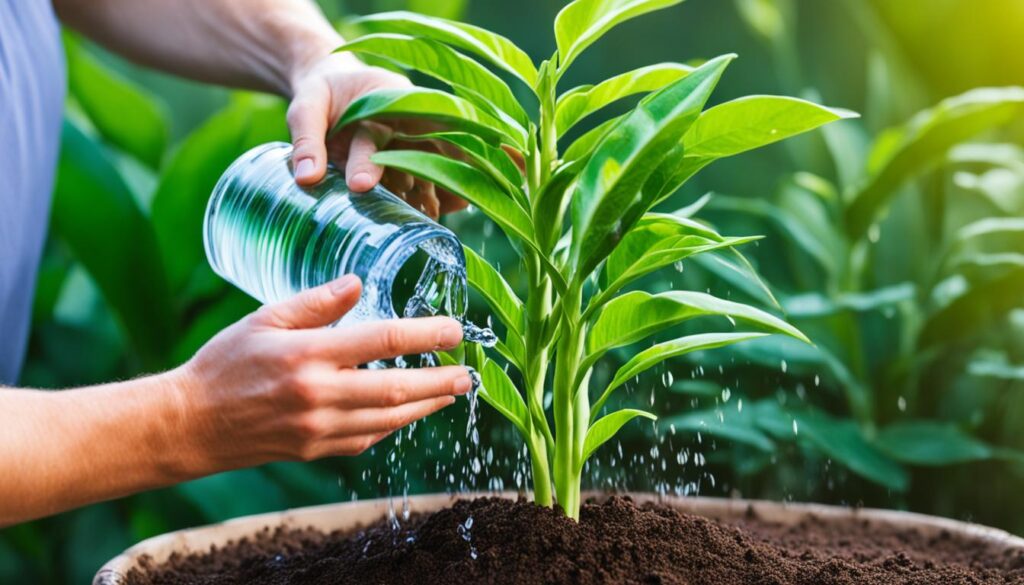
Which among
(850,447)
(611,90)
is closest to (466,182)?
(611,90)

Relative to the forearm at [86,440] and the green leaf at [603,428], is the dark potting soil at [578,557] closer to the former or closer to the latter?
the green leaf at [603,428]

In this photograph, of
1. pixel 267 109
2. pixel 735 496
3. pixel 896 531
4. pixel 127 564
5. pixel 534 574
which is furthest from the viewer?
pixel 267 109

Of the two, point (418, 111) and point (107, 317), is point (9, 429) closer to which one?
point (418, 111)

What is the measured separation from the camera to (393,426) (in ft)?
2.08

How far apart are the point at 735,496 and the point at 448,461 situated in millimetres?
560

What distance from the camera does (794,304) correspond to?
1328mm

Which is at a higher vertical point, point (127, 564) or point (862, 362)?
point (862, 362)

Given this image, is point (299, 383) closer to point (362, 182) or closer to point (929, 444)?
point (362, 182)

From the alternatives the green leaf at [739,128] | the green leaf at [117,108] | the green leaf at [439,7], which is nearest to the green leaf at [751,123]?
the green leaf at [739,128]

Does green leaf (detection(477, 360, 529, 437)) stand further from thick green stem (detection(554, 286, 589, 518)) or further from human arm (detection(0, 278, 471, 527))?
human arm (detection(0, 278, 471, 527))

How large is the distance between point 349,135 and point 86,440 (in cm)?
34

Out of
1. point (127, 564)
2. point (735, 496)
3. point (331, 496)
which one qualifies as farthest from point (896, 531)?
point (331, 496)

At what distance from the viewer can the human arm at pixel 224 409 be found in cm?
59

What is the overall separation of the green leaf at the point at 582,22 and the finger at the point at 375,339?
9.1 inches
